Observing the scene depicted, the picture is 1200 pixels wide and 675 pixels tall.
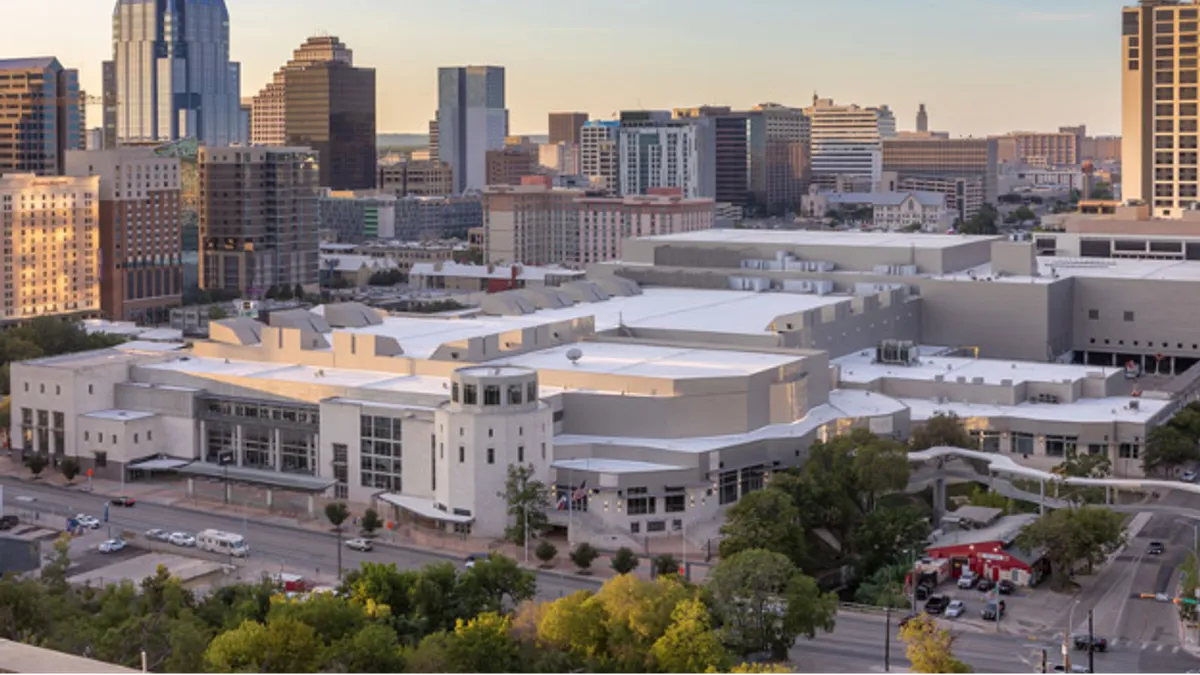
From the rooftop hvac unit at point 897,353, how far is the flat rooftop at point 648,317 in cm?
356

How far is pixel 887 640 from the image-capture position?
3566cm

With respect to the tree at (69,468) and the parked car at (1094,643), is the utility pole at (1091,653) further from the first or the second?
the tree at (69,468)

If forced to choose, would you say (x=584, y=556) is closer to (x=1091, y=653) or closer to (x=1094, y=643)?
(x=1094, y=643)

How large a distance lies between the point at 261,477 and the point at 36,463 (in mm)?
8118

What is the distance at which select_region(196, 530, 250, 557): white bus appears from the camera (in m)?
45.5

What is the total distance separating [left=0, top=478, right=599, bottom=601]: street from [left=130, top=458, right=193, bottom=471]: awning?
7.29 ft

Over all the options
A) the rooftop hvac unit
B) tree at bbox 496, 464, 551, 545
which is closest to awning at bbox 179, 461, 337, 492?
tree at bbox 496, 464, 551, 545

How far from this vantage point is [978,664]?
36375 mm

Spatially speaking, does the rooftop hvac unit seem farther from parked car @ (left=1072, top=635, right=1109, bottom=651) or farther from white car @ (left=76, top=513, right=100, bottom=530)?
white car @ (left=76, top=513, right=100, bottom=530)

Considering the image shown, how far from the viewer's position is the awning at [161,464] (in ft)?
179

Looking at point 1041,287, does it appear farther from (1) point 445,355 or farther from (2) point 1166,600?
(2) point 1166,600

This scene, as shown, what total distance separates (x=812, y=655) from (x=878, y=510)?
31.9ft

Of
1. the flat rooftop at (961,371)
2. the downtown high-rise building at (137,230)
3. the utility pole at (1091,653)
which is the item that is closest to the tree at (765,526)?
the utility pole at (1091,653)

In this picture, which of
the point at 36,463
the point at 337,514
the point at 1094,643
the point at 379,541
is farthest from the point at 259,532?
the point at 1094,643
